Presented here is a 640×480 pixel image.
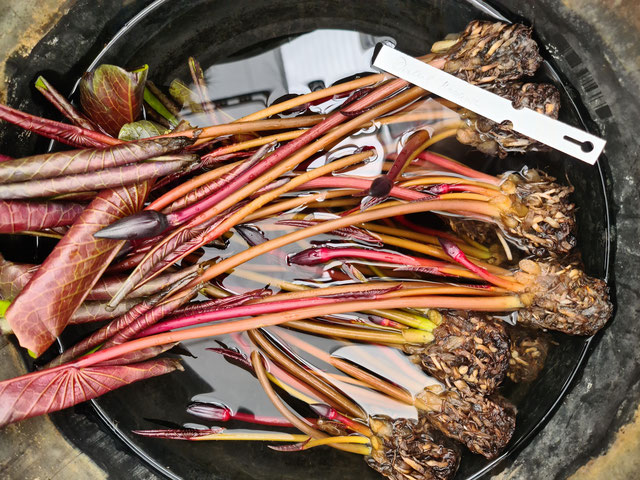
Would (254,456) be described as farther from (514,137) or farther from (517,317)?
(514,137)

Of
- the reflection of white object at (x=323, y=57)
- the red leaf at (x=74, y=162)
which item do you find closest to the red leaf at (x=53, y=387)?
the red leaf at (x=74, y=162)

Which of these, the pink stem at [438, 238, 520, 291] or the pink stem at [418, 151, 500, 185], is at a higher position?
the pink stem at [418, 151, 500, 185]

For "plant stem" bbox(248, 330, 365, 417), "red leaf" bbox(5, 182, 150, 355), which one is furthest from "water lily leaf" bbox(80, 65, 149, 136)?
"plant stem" bbox(248, 330, 365, 417)

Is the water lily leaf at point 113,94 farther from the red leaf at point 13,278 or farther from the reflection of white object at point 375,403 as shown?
the reflection of white object at point 375,403

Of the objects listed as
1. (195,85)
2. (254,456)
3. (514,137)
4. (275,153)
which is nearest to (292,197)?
(275,153)

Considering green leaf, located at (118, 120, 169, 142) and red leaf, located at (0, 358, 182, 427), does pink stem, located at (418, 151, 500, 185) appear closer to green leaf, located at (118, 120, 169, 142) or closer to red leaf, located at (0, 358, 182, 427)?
green leaf, located at (118, 120, 169, 142)
